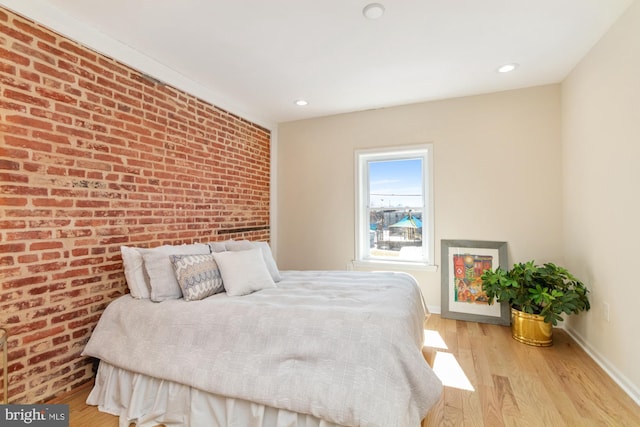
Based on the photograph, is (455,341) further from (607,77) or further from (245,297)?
(607,77)

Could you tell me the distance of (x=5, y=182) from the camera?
1.69 meters

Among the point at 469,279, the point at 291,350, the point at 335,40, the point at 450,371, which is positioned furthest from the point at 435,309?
the point at 335,40

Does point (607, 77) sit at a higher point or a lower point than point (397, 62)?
lower

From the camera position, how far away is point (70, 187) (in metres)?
1.98

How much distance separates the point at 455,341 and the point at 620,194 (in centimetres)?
174

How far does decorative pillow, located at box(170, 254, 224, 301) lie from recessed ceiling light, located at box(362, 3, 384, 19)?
2081 mm

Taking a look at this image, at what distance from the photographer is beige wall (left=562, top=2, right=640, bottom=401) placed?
1.93m

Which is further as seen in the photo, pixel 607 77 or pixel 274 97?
pixel 274 97

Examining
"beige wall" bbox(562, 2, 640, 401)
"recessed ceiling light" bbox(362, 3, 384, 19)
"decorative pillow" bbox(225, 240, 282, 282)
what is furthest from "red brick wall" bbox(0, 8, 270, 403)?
"beige wall" bbox(562, 2, 640, 401)

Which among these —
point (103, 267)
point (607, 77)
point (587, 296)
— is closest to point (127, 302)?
point (103, 267)

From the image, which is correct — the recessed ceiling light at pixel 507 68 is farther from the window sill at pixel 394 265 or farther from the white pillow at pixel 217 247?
the white pillow at pixel 217 247

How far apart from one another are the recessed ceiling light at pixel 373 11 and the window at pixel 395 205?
187 centimetres

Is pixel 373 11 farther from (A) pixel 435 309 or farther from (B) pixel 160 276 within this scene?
(A) pixel 435 309

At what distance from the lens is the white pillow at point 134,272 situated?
2.08 metres
